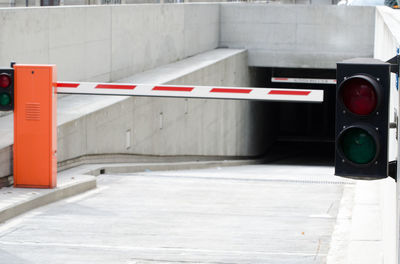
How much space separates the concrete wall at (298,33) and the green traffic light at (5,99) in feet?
66.2

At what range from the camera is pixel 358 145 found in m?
3.50

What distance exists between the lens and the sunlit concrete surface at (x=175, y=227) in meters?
6.95

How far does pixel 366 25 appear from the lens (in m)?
28.2

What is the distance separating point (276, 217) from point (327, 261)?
2.35m

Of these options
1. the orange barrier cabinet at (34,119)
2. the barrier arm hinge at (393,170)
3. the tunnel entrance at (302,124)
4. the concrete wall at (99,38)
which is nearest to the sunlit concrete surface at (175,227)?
the orange barrier cabinet at (34,119)

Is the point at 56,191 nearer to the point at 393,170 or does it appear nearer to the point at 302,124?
the point at 393,170

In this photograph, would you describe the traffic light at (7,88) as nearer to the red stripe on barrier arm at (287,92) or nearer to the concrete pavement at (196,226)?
the concrete pavement at (196,226)

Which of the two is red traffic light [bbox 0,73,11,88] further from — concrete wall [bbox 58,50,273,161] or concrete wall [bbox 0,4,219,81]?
concrete wall [bbox 0,4,219,81]

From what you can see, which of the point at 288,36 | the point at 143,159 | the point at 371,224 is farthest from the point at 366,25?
the point at 371,224

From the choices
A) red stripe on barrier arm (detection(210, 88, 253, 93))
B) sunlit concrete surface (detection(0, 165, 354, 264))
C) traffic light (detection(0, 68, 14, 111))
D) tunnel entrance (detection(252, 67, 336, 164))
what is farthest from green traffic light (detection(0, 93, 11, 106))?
tunnel entrance (detection(252, 67, 336, 164))

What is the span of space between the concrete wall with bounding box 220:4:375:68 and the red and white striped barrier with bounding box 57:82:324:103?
19.8m

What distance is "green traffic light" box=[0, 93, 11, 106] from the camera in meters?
8.73

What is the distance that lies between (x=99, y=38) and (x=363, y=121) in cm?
1244

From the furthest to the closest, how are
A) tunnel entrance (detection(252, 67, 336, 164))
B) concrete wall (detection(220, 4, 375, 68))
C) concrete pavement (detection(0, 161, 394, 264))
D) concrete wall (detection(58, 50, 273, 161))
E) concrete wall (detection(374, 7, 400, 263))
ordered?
tunnel entrance (detection(252, 67, 336, 164)) → concrete wall (detection(220, 4, 375, 68)) → concrete wall (detection(58, 50, 273, 161)) → concrete pavement (detection(0, 161, 394, 264)) → concrete wall (detection(374, 7, 400, 263))
